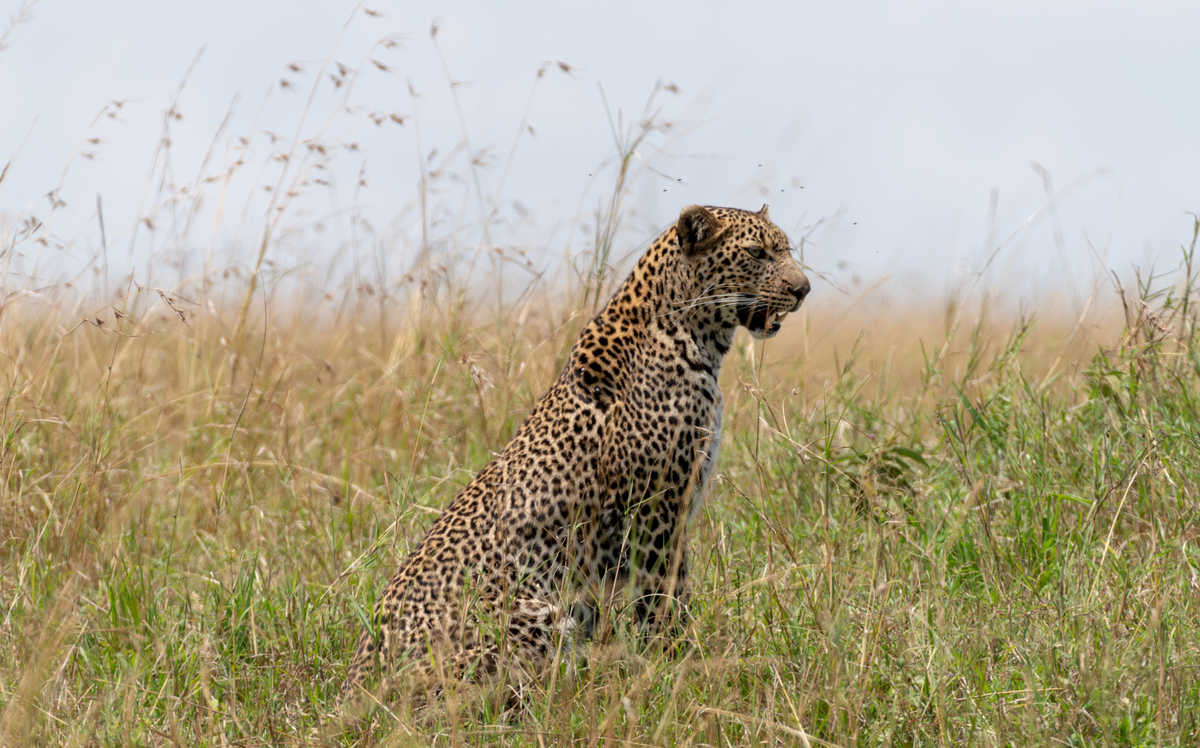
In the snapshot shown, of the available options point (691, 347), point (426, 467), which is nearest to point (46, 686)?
point (691, 347)

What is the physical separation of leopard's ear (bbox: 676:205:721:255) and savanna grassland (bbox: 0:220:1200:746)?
2.18 feet

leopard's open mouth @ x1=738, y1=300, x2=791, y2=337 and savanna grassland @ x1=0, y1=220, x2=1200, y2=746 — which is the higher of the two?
leopard's open mouth @ x1=738, y1=300, x2=791, y2=337

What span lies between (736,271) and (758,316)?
0.22 m

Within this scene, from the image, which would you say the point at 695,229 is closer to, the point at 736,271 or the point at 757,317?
the point at 736,271

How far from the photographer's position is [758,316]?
16.4 ft

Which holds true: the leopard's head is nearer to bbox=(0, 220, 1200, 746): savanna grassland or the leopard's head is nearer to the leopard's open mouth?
the leopard's open mouth

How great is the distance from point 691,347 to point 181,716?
2214mm

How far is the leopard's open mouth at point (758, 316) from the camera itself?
16.1 ft

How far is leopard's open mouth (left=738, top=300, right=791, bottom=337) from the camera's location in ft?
16.1

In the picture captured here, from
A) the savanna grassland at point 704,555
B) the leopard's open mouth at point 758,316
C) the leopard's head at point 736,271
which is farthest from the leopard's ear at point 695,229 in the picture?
the savanna grassland at point 704,555

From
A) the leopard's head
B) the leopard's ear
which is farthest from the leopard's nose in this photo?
the leopard's ear

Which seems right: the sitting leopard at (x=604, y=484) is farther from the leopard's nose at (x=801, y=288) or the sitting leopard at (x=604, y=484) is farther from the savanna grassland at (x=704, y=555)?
the savanna grassland at (x=704, y=555)

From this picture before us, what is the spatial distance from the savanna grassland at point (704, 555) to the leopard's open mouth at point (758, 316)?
1.23 feet

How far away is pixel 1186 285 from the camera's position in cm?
560
